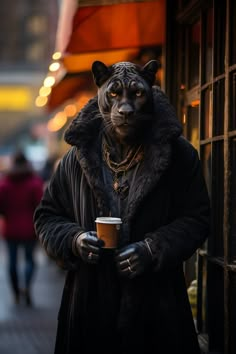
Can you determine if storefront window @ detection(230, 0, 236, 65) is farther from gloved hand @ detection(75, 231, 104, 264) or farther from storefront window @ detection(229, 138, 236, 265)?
gloved hand @ detection(75, 231, 104, 264)

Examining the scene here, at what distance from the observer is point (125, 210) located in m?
4.33

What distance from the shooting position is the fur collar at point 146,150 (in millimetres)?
4258

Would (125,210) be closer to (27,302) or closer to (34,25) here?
(27,302)

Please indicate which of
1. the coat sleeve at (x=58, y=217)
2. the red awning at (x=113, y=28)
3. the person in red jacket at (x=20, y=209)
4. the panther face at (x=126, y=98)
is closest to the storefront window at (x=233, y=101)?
the panther face at (x=126, y=98)

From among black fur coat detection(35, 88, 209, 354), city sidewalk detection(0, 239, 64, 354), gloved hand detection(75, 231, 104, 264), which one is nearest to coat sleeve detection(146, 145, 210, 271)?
black fur coat detection(35, 88, 209, 354)

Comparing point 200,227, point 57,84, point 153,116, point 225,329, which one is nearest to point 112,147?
point 153,116

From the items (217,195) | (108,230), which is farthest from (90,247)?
(217,195)

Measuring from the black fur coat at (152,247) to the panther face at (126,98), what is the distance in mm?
133

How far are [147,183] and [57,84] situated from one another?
718 centimetres

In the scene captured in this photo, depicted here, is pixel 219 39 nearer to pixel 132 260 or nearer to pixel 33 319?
pixel 132 260

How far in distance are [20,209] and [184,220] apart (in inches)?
288

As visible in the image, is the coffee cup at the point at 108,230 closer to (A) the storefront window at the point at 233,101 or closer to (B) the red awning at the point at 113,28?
(A) the storefront window at the point at 233,101

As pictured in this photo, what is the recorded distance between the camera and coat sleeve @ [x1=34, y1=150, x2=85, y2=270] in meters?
4.40

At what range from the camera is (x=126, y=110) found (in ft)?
13.8
